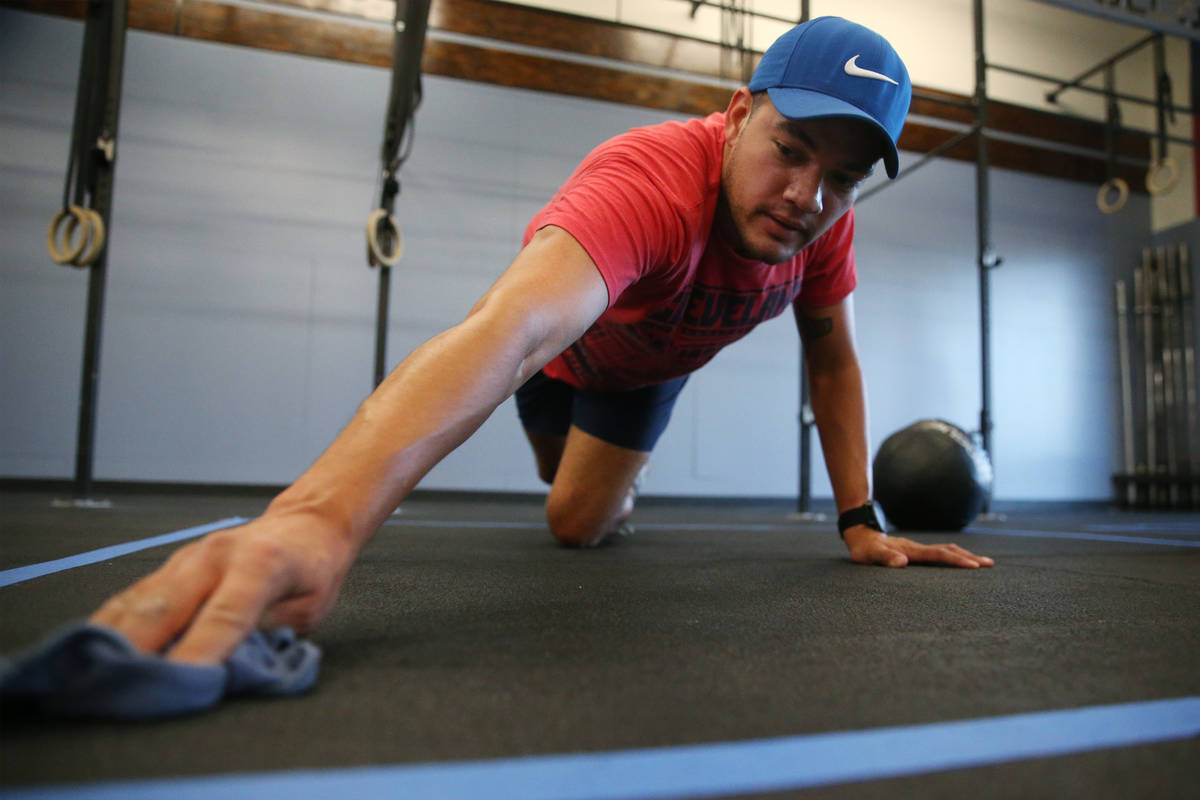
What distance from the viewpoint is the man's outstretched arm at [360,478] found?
548mm

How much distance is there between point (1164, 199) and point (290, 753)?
7968mm

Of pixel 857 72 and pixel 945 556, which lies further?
pixel 945 556

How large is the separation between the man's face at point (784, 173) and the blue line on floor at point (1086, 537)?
1992 millimetres

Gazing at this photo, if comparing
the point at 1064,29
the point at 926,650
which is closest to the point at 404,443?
the point at 926,650

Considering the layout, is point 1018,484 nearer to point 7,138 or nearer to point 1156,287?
point 1156,287

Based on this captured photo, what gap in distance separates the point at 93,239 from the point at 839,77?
122 inches

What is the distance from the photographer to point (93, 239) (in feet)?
10.2

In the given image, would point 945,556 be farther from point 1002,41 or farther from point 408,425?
point 1002,41

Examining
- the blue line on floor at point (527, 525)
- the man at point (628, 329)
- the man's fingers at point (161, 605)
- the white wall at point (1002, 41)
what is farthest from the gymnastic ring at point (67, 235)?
the man's fingers at point (161, 605)

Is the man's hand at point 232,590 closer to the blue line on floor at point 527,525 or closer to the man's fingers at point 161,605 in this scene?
the man's fingers at point 161,605

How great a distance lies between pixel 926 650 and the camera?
2.72 feet

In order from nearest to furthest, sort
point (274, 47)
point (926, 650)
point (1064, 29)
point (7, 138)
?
point (926, 650) → point (7, 138) → point (274, 47) → point (1064, 29)

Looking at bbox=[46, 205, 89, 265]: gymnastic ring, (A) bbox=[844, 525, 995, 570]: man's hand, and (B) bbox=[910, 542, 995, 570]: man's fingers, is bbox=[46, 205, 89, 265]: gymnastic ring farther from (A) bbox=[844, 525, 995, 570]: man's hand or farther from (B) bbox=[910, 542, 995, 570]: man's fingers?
(B) bbox=[910, 542, 995, 570]: man's fingers

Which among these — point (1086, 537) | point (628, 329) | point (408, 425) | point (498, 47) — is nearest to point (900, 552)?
point (628, 329)
